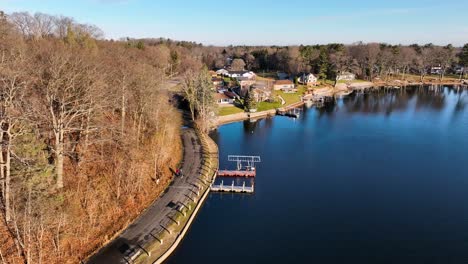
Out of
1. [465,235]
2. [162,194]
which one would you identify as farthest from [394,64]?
[162,194]

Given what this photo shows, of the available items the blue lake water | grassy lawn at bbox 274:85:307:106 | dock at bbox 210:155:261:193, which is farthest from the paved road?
grassy lawn at bbox 274:85:307:106

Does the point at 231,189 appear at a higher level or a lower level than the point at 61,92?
lower

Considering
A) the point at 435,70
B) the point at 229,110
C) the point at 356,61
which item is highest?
the point at 356,61

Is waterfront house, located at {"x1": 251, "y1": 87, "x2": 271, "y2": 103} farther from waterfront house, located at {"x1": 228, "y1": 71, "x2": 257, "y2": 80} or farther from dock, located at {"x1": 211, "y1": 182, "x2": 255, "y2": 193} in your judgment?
dock, located at {"x1": 211, "y1": 182, "x2": 255, "y2": 193}

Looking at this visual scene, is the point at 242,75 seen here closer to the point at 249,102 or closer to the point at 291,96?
the point at 291,96

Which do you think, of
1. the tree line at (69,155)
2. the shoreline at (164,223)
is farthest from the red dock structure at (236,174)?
the tree line at (69,155)

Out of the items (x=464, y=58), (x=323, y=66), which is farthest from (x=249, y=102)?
(x=464, y=58)
